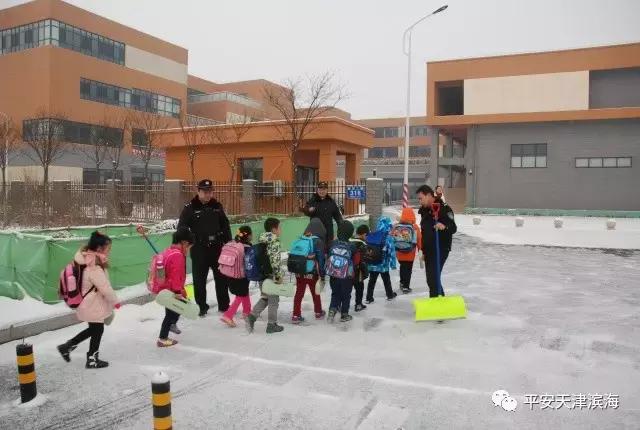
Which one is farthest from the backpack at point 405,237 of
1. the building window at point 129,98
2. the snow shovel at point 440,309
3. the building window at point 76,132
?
the building window at point 129,98

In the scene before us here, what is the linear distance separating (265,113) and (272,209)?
4585 cm

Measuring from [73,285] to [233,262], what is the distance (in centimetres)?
203

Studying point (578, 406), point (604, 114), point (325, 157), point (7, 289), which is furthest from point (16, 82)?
point (578, 406)

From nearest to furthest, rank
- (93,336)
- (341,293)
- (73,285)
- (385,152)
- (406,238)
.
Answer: (73,285) < (93,336) < (341,293) < (406,238) < (385,152)

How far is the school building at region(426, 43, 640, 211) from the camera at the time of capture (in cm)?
3384

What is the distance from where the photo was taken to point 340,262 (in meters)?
6.97

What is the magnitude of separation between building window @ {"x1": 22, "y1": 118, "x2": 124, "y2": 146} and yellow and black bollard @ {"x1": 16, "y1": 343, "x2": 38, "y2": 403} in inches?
1575

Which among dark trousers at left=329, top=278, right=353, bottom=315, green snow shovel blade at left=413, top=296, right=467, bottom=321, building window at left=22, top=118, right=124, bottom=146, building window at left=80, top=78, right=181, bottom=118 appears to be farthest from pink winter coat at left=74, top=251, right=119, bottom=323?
building window at left=80, top=78, right=181, bottom=118

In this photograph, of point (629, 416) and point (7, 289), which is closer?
point (629, 416)

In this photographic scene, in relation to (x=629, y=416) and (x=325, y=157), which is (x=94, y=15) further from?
(x=629, y=416)

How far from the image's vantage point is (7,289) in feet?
26.4

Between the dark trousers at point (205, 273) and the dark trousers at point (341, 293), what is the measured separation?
5.39 feet

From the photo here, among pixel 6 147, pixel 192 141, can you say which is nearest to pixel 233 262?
pixel 192 141

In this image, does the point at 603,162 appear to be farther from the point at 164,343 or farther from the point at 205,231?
the point at 164,343
